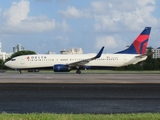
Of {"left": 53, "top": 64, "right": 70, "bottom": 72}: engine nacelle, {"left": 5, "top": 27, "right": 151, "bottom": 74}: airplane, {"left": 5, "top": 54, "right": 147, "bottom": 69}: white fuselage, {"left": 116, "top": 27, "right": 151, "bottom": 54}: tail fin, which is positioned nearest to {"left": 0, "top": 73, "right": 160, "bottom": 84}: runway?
{"left": 53, "top": 64, "right": 70, "bottom": 72}: engine nacelle

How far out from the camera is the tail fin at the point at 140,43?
64.4m

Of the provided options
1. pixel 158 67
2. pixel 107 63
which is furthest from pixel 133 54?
pixel 158 67

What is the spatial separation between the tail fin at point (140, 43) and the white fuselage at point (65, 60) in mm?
1458

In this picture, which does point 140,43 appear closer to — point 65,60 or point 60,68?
point 65,60

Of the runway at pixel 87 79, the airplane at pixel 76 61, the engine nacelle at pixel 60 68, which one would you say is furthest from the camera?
the airplane at pixel 76 61

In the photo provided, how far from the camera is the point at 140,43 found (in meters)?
64.4

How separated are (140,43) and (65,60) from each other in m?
12.7

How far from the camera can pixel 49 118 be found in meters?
10.2

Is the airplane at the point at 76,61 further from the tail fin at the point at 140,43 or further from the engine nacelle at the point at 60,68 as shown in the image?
the tail fin at the point at 140,43

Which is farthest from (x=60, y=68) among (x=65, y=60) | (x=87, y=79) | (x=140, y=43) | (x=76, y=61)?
(x=87, y=79)

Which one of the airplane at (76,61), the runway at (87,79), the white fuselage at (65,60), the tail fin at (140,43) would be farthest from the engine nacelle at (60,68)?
the runway at (87,79)

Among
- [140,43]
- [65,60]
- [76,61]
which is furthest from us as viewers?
[140,43]

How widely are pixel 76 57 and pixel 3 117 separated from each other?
52.8m

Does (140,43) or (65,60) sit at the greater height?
(140,43)
